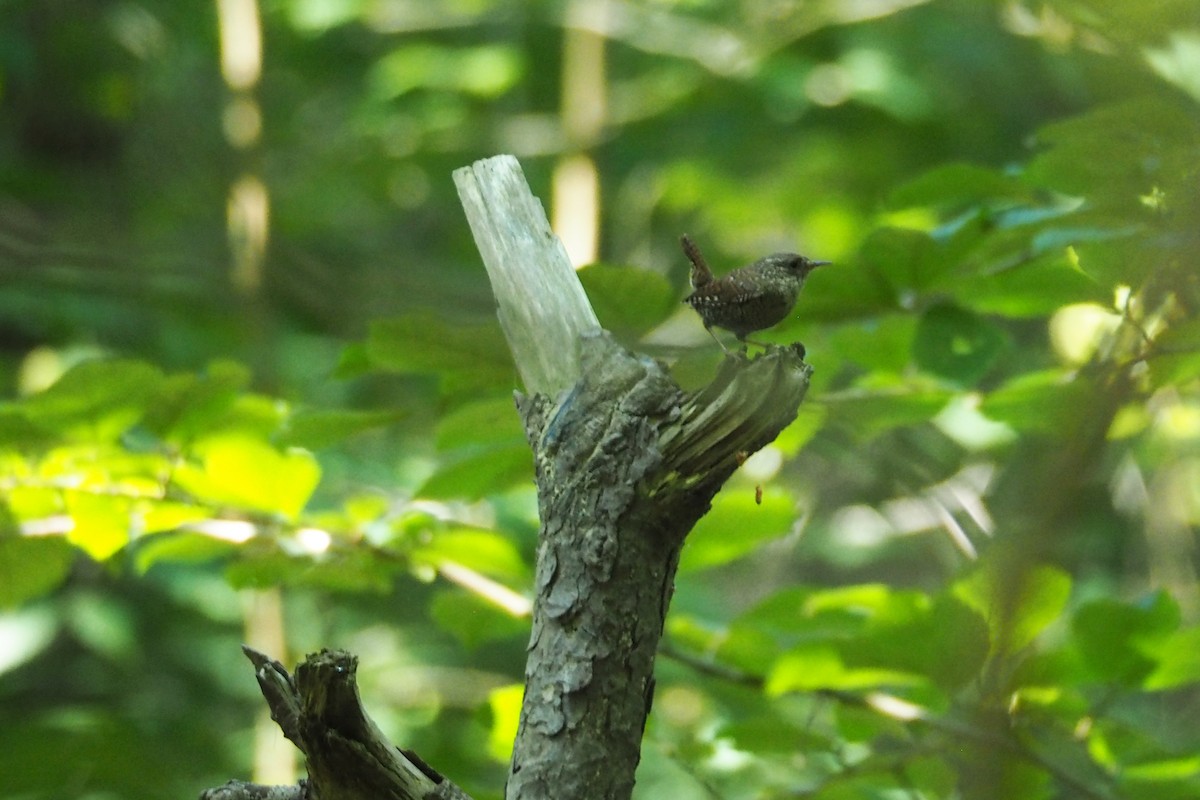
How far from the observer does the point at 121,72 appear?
5.25m

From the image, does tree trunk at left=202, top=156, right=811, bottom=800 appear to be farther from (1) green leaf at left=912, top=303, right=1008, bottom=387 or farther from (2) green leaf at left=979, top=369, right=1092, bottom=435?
(2) green leaf at left=979, top=369, right=1092, bottom=435

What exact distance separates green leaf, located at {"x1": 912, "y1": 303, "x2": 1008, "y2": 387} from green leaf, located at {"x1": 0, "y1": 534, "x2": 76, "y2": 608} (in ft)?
4.31

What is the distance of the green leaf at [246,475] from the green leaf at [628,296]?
545 mm

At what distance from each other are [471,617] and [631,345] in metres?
0.67

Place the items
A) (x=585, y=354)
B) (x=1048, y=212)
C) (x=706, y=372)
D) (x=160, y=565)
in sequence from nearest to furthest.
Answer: (x=585, y=354) → (x=706, y=372) → (x=1048, y=212) → (x=160, y=565)

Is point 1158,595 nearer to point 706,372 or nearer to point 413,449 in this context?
point 706,372

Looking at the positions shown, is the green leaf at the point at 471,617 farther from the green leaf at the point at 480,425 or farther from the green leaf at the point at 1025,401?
the green leaf at the point at 1025,401

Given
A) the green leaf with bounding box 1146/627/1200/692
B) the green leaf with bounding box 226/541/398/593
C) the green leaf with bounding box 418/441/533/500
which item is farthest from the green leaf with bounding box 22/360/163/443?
the green leaf with bounding box 1146/627/1200/692

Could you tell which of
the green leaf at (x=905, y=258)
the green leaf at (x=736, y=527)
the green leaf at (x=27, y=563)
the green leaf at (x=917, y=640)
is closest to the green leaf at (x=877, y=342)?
the green leaf at (x=905, y=258)

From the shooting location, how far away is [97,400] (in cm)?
168

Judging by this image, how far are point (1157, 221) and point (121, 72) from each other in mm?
4893

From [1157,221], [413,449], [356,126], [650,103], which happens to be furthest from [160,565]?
[1157,221]

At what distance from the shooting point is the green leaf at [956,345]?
1681 mm

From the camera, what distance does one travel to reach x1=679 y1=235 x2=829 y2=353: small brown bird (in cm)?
155
